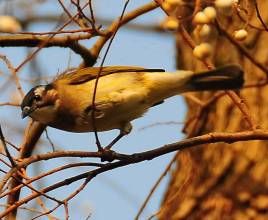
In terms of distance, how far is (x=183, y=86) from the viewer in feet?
11.6

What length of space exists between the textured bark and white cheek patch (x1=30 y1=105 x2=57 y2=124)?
110cm

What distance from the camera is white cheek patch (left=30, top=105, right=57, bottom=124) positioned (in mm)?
3697

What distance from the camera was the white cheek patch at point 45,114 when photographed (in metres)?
3.70

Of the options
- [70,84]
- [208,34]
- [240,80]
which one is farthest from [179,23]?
[70,84]

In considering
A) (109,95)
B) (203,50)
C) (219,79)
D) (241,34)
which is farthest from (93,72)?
(203,50)

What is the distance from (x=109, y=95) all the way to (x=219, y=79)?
1.72 feet

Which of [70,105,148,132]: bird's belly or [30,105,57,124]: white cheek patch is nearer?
[70,105,148,132]: bird's belly

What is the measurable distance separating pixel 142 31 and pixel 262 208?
3.08m

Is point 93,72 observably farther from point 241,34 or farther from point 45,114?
point 241,34

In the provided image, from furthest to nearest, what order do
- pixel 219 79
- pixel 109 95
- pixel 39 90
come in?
pixel 39 90 < pixel 109 95 < pixel 219 79

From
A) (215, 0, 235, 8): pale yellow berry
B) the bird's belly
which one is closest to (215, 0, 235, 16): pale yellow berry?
(215, 0, 235, 8): pale yellow berry

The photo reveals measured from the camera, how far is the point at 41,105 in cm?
373

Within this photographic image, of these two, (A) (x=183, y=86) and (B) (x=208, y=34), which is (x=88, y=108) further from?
(B) (x=208, y=34)

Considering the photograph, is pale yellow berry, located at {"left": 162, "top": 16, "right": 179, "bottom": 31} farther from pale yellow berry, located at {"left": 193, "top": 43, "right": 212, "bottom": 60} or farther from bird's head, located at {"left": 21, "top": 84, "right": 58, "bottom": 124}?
bird's head, located at {"left": 21, "top": 84, "right": 58, "bottom": 124}
